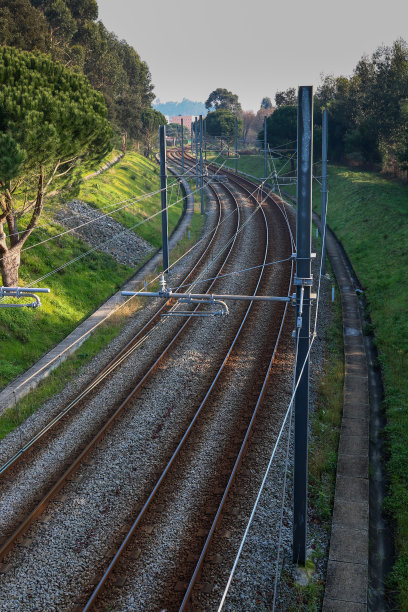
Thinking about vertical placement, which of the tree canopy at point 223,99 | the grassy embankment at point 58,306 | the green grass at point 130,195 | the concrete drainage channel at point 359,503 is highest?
the tree canopy at point 223,99

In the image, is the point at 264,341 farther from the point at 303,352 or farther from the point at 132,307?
the point at 303,352

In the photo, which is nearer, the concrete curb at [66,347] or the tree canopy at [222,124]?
the concrete curb at [66,347]

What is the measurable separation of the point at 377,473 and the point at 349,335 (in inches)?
438

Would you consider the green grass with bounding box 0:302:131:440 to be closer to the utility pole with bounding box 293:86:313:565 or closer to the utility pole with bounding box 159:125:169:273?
the utility pole with bounding box 159:125:169:273

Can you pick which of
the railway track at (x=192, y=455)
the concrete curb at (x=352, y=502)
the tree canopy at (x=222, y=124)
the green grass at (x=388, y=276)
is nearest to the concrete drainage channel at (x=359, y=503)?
the concrete curb at (x=352, y=502)

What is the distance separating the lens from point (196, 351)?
25000mm

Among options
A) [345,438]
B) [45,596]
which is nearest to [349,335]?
[345,438]

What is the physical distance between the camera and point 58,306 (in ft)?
94.3

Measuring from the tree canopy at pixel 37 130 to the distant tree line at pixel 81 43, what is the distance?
22238mm

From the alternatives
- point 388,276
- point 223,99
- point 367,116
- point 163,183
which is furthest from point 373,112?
point 223,99

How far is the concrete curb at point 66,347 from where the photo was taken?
2114cm

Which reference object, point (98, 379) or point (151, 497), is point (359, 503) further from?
point (98, 379)

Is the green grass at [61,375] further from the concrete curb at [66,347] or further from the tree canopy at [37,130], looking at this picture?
the tree canopy at [37,130]

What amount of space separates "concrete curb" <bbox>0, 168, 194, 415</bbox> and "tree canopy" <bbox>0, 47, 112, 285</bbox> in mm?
4165
